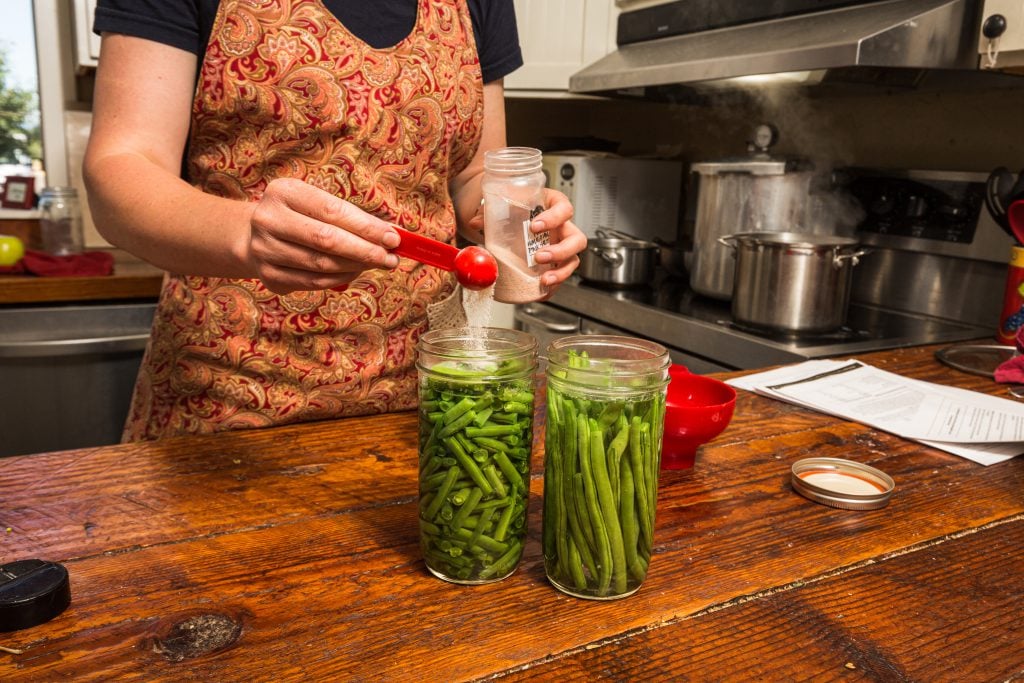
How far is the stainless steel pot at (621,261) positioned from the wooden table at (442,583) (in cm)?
133

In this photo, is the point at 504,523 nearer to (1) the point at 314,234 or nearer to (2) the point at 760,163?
(1) the point at 314,234

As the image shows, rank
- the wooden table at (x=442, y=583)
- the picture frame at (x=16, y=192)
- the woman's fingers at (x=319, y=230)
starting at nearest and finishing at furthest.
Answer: the wooden table at (x=442, y=583) < the woman's fingers at (x=319, y=230) < the picture frame at (x=16, y=192)

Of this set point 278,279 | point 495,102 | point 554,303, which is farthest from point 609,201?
point 278,279

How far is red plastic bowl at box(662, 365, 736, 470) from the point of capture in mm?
821

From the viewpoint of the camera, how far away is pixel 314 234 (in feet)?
2.10

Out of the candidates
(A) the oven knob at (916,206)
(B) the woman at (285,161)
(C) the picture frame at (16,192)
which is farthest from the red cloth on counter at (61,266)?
(A) the oven knob at (916,206)

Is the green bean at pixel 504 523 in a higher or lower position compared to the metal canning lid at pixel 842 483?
higher

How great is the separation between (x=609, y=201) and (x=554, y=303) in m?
0.41

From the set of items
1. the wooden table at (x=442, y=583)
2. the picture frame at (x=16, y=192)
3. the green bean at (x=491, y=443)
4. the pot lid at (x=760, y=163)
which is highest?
the pot lid at (x=760, y=163)

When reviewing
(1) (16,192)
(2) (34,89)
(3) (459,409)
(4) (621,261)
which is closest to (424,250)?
(3) (459,409)

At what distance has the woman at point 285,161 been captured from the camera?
3.00 ft

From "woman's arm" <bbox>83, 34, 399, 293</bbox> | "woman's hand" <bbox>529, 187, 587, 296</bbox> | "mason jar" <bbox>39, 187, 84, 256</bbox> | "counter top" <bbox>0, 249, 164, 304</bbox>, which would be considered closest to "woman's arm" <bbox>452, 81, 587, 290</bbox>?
"woman's hand" <bbox>529, 187, 587, 296</bbox>

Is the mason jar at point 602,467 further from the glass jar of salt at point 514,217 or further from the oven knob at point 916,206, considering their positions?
the oven knob at point 916,206

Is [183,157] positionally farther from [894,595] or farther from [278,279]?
[894,595]
